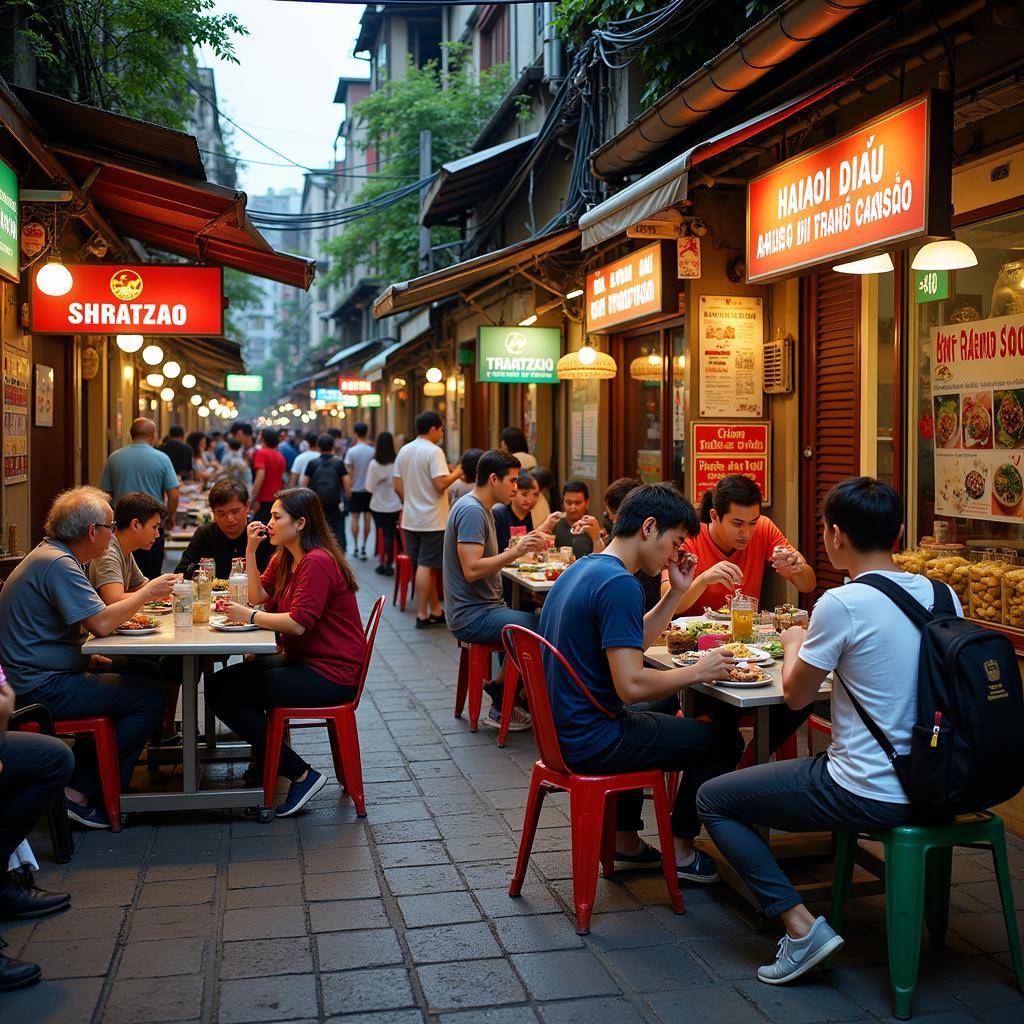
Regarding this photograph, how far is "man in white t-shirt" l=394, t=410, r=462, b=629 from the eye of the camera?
11.8 meters

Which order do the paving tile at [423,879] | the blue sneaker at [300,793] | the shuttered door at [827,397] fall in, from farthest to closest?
the shuttered door at [827,397]
the blue sneaker at [300,793]
the paving tile at [423,879]

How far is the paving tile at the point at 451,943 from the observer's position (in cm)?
412

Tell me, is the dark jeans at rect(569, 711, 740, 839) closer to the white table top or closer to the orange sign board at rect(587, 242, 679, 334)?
the white table top

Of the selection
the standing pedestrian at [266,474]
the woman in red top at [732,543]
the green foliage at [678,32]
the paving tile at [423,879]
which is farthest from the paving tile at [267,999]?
the standing pedestrian at [266,474]

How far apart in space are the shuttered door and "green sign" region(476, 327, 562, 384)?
5.36 m

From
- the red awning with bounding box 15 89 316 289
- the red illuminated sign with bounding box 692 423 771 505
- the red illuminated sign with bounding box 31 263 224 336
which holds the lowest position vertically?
the red illuminated sign with bounding box 692 423 771 505

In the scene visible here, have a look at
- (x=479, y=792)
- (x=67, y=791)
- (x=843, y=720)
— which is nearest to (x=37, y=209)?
(x=67, y=791)

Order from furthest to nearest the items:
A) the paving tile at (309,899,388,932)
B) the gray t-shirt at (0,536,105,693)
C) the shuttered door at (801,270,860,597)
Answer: the shuttered door at (801,270,860,597)
the gray t-shirt at (0,536,105,693)
the paving tile at (309,899,388,932)

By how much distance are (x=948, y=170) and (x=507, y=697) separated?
398cm

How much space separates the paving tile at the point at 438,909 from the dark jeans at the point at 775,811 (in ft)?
3.56

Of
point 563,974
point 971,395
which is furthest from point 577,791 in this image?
point 971,395

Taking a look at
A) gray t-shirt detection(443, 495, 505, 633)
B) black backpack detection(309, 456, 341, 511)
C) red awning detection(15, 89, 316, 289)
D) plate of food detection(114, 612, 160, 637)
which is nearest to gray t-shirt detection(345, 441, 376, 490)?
black backpack detection(309, 456, 341, 511)

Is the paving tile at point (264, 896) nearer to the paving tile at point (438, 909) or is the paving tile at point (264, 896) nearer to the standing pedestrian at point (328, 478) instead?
the paving tile at point (438, 909)

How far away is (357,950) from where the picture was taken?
13.7 ft
